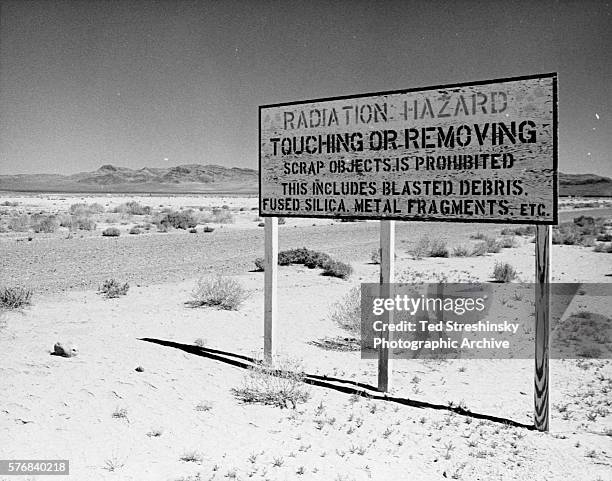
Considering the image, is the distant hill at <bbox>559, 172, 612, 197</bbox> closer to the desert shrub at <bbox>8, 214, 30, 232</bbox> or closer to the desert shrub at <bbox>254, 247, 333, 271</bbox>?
the desert shrub at <bbox>8, 214, 30, 232</bbox>

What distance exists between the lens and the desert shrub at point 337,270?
1535 centimetres

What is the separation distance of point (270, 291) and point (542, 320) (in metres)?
3.23

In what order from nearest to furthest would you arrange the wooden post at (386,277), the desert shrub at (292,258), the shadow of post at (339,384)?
the shadow of post at (339,384) < the wooden post at (386,277) < the desert shrub at (292,258)

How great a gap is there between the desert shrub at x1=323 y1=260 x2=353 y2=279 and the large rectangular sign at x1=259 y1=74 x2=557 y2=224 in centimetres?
804

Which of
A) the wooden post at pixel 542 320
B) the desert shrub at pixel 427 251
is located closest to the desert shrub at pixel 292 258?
the desert shrub at pixel 427 251

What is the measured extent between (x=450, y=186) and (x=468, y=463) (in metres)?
2.60

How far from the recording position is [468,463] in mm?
5008

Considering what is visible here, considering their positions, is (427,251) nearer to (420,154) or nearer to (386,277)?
(386,277)

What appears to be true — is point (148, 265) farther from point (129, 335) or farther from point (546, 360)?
point (546, 360)

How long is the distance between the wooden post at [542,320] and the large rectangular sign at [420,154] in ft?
0.77

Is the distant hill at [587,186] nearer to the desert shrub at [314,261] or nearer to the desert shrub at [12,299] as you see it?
the desert shrub at [314,261]

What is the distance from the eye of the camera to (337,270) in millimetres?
15453

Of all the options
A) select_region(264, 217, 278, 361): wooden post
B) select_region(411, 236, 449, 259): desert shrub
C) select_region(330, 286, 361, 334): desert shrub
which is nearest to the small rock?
select_region(264, 217, 278, 361): wooden post

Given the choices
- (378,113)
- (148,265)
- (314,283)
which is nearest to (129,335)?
(378,113)
